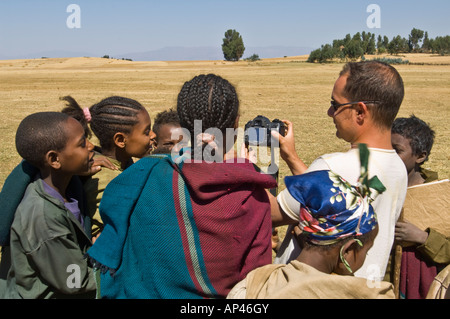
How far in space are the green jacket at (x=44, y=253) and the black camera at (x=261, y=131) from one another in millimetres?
1044

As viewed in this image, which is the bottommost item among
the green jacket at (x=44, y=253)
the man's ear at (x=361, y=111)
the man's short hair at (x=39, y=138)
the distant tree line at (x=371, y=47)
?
the green jacket at (x=44, y=253)

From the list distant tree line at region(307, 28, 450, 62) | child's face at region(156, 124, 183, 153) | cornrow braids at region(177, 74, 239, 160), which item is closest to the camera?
cornrow braids at region(177, 74, 239, 160)

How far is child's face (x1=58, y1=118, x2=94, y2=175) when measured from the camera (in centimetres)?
234

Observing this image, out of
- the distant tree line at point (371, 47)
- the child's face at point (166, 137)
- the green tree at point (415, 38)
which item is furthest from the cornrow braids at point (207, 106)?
the green tree at point (415, 38)

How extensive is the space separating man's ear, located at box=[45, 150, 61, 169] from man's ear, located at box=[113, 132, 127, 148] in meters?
0.82

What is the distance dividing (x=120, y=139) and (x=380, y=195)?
193 centimetres

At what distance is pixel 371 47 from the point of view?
315 ft

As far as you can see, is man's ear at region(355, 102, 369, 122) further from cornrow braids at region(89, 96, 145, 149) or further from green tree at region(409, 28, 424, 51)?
green tree at region(409, 28, 424, 51)

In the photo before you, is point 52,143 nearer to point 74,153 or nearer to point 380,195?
point 74,153

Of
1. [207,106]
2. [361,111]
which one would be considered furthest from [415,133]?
[207,106]

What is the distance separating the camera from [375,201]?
77.2 inches

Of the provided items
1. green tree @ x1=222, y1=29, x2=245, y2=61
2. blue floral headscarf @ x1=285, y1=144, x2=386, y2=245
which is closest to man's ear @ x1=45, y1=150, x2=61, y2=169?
blue floral headscarf @ x1=285, y1=144, x2=386, y2=245

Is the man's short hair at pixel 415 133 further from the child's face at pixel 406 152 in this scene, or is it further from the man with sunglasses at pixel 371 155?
the man with sunglasses at pixel 371 155

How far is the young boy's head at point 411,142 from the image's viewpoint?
2.80 metres
